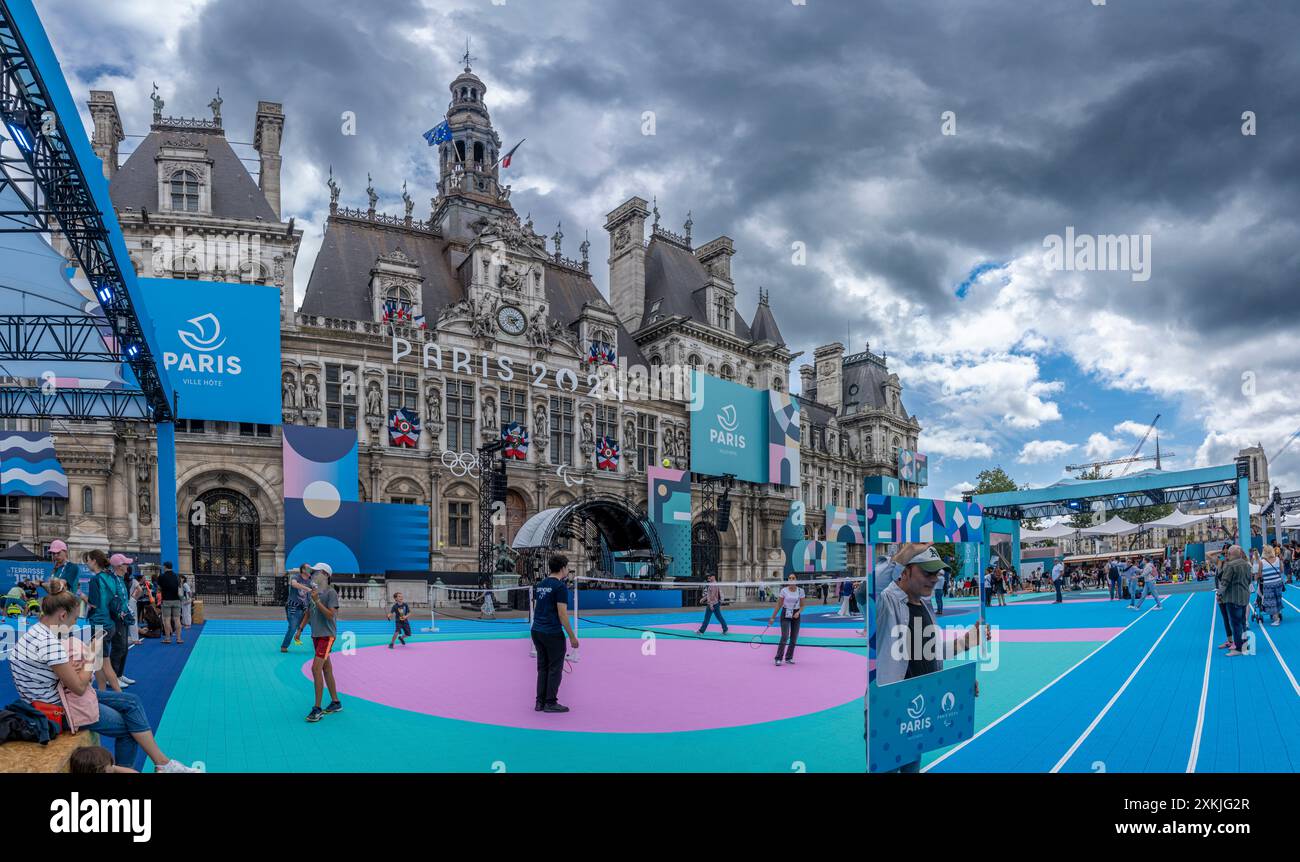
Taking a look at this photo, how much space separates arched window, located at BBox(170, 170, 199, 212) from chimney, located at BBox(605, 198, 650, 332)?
82.5ft

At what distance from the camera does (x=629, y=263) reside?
52938 mm

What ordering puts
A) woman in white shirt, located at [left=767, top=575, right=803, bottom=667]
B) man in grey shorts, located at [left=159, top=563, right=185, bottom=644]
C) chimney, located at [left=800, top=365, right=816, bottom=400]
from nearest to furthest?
1. woman in white shirt, located at [left=767, top=575, right=803, bottom=667]
2. man in grey shorts, located at [left=159, top=563, right=185, bottom=644]
3. chimney, located at [left=800, top=365, right=816, bottom=400]

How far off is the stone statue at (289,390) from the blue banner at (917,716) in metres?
32.1

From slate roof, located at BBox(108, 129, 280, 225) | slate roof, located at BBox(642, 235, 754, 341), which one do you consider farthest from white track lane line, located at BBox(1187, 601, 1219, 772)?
slate roof, located at BBox(642, 235, 754, 341)

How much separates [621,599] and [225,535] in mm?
15579

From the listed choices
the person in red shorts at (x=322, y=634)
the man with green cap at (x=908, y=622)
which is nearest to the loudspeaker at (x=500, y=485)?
the person in red shorts at (x=322, y=634)

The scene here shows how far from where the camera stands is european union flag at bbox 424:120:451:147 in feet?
151

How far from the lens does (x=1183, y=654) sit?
14586 millimetres

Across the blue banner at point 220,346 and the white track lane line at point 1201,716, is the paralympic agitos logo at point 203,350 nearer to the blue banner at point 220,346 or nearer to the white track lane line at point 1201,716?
the blue banner at point 220,346

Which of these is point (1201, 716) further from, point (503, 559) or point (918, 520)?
point (503, 559)

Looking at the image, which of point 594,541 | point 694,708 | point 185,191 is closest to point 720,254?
point 594,541

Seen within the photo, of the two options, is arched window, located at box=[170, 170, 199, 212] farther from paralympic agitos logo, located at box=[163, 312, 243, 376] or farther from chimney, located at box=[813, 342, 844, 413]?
chimney, located at box=[813, 342, 844, 413]

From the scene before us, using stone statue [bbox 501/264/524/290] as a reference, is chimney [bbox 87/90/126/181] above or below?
above
